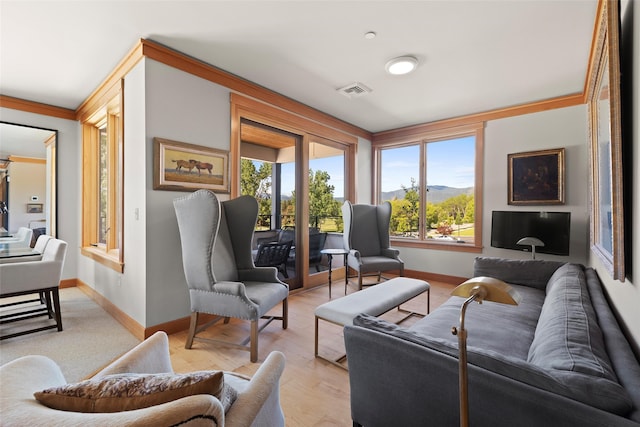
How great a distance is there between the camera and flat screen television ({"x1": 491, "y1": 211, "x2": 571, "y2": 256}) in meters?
3.53

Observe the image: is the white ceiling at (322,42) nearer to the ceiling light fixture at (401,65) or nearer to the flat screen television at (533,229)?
the ceiling light fixture at (401,65)

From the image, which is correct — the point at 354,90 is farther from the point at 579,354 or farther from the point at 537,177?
the point at 579,354

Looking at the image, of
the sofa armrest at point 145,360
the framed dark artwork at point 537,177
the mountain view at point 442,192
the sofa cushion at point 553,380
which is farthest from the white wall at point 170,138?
the framed dark artwork at point 537,177

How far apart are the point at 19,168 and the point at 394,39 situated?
17.1ft

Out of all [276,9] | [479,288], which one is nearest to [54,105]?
[276,9]

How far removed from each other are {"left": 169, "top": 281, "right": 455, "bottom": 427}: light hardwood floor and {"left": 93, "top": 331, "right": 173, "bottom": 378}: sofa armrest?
32.8 inches

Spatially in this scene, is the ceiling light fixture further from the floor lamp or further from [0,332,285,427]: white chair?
[0,332,285,427]: white chair

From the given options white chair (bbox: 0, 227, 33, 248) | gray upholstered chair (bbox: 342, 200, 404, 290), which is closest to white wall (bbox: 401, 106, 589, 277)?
gray upholstered chair (bbox: 342, 200, 404, 290)

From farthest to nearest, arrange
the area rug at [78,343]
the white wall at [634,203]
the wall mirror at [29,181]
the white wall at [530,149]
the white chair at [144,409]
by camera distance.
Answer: the wall mirror at [29,181] → the white wall at [530,149] → the area rug at [78,343] → the white wall at [634,203] → the white chair at [144,409]

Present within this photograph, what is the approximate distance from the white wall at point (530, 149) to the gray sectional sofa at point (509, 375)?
2.66 m

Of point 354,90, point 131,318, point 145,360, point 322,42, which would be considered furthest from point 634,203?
point 131,318

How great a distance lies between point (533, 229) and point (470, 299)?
12.0ft

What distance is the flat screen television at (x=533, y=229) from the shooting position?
3.53 m

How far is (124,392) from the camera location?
2.18ft
